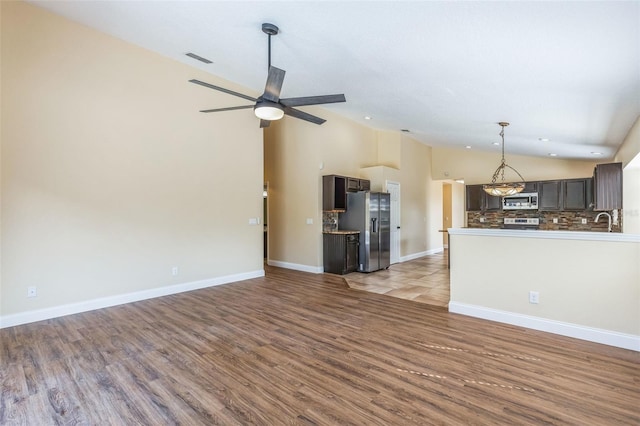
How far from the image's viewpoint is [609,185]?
551 cm

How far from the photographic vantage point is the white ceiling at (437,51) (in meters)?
2.36

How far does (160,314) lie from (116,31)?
12.5 ft

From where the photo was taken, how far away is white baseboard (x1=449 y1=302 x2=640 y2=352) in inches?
118

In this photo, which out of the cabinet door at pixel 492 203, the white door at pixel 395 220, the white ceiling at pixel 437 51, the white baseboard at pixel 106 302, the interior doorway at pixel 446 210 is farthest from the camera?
the interior doorway at pixel 446 210

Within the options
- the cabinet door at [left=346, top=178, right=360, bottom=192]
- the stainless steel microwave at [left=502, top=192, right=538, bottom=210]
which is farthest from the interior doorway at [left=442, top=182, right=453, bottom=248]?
the cabinet door at [left=346, top=178, right=360, bottom=192]

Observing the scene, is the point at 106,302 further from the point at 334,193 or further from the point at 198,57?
the point at 334,193

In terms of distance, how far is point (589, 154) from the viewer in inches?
258

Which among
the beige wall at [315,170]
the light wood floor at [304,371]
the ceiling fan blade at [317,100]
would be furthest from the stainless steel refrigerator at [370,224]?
the ceiling fan blade at [317,100]

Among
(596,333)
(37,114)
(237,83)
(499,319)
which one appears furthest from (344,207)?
(37,114)

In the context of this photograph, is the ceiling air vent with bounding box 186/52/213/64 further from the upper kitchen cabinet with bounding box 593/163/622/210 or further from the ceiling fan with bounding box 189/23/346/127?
the upper kitchen cabinet with bounding box 593/163/622/210

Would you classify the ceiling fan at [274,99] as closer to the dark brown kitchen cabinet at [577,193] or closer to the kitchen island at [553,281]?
the kitchen island at [553,281]

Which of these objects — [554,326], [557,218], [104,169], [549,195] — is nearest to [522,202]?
[549,195]

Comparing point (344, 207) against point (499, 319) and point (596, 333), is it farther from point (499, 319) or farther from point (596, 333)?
point (596, 333)

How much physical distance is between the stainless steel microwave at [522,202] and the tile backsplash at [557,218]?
31cm
